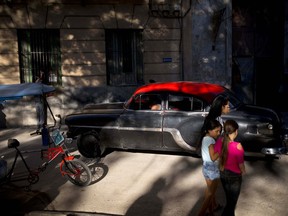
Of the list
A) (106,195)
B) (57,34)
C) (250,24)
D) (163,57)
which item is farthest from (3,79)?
(250,24)

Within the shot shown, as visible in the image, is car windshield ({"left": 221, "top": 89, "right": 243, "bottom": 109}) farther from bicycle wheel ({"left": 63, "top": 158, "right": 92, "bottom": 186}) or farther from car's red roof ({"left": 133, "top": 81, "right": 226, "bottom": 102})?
bicycle wheel ({"left": 63, "top": 158, "right": 92, "bottom": 186})

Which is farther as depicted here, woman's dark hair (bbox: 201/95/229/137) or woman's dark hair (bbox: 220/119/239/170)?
woman's dark hair (bbox: 201/95/229/137)

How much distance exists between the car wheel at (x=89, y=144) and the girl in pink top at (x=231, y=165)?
3.91m

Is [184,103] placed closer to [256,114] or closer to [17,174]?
[256,114]

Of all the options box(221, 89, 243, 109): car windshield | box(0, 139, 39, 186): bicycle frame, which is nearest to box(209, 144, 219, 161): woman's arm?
box(221, 89, 243, 109): car windshield

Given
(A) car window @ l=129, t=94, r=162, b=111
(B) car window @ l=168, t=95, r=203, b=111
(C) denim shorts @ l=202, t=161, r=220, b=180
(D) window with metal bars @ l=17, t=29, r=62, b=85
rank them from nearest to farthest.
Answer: (C) denim shorts @ l=202, t=161, r=220, b=180, (B) car window @ l=168, t=95, r=203, b=111, (A) car window @ l=129, t=94, r=162, b=111, (D) window with metal bars @ l=17, t=29, r=62, b=85

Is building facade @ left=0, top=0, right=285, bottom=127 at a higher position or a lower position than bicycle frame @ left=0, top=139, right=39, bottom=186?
higher

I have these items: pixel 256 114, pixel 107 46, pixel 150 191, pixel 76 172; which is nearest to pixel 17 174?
pixel 76 172

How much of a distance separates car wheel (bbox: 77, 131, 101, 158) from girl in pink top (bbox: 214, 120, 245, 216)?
3.91 meters

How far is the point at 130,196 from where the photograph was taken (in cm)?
518

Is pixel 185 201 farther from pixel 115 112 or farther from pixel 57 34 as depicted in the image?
pixel 57 34

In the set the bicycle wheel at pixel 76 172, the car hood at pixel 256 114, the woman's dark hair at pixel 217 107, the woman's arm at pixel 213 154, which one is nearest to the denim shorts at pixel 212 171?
the woman's arm at pixel 213 154

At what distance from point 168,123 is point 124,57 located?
6415mm

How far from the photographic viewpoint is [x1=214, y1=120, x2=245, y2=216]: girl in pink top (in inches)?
147
